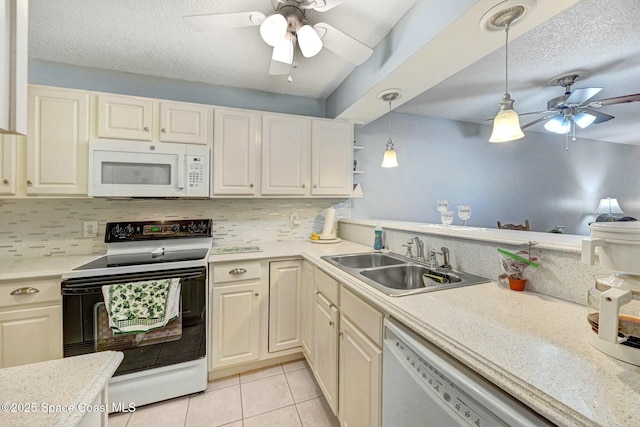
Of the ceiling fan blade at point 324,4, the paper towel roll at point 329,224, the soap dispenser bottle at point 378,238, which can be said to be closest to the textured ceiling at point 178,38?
the ceiling fan blade at point 324,4

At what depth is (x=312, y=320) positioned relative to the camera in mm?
1795

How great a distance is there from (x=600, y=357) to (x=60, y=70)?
11.1ft

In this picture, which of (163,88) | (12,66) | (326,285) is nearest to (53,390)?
(12,66)

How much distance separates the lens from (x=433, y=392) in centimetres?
72

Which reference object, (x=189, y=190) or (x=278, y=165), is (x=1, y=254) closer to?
(x=189, y=190)

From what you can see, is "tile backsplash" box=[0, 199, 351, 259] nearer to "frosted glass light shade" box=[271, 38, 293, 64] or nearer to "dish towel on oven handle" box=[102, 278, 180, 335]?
"dish towel on oven handle" box=[102, 278, 180, 335]

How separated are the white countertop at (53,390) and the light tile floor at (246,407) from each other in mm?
1204

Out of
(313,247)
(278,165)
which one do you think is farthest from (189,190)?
(313,247)

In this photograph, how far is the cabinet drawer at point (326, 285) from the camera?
1427 millimetres

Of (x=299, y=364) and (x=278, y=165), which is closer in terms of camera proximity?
(x=299, y=364)

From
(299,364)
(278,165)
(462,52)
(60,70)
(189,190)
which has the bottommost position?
(299,364)

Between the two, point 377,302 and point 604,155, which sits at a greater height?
point 604,155

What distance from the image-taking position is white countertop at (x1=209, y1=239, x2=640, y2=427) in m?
0.47

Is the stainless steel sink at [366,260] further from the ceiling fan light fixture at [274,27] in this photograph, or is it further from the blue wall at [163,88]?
the blue wall at [163,88]
